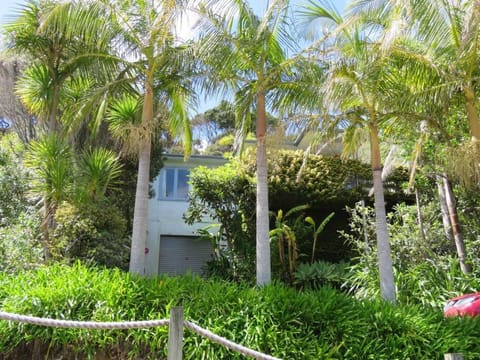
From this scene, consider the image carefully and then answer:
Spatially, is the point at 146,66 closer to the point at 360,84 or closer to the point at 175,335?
the point at 360,84

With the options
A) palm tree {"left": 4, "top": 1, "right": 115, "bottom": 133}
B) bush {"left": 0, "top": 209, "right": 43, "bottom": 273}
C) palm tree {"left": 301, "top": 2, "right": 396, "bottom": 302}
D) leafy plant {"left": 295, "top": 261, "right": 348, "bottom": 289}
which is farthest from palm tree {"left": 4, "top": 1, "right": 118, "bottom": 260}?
leafy plant {"left": 295, "top": 261, "right": 348, "bottom": 289}

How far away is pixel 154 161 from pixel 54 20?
7741 millimetres

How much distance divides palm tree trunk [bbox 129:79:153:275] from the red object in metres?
5.37

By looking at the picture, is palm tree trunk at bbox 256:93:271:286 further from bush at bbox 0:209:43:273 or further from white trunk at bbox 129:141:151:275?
bush at bbox 0:209:43:273

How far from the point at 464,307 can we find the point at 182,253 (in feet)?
37.8

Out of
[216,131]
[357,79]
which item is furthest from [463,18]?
[216,131]

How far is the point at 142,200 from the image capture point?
8289 mm

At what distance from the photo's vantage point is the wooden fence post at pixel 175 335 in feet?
12.8

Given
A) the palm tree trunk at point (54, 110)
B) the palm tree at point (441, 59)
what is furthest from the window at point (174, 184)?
the palm tree at point (441, 59)

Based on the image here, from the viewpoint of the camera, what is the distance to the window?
16688 millimetres

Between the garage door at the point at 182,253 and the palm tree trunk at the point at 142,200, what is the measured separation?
26.4ft

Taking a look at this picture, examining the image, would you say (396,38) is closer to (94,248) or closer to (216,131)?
(94,248)

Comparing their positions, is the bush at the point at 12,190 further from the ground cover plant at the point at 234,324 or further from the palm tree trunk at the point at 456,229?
the palm tree trunk at the point at 456,229

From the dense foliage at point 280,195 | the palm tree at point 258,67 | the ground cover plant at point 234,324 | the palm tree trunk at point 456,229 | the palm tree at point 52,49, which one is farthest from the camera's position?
the dense foliage at point 280,195
